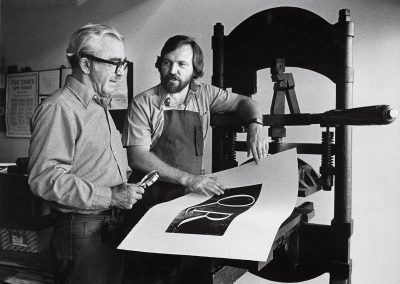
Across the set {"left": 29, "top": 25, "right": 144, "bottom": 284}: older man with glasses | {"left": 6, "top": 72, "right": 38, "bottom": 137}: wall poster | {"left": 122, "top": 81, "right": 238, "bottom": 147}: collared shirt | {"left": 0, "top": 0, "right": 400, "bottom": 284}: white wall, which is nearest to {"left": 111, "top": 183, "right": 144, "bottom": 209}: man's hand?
{"left": 29, "top": 25, "right": 144, "bottom": 284}: older man with glasses

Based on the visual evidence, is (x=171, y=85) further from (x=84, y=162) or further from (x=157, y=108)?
(x=84, y=162)

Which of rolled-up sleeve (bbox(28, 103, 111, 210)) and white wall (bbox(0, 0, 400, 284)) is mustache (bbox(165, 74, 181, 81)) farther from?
white wall (bbox(0, 0, 400, 284))

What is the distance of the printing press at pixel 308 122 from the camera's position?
3.26ft

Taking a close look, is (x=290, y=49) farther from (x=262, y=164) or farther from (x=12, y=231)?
(x=12, y=231)

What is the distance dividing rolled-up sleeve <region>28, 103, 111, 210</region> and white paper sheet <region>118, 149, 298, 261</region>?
0.46 ft

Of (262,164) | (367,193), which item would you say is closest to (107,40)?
(262,164)

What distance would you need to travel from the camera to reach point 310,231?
3.24 feet

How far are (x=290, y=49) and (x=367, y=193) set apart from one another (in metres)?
0.85

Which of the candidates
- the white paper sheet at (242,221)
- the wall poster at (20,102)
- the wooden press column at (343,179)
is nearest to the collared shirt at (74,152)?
the white paper sheet at (242,221)

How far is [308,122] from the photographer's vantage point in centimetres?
104

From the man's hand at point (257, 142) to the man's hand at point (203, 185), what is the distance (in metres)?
0.13

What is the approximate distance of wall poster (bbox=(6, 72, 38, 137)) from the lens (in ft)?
8.50

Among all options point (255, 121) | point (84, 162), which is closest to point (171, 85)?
point (255, 121)

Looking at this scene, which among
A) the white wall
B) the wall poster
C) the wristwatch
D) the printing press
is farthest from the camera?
the wall poster
